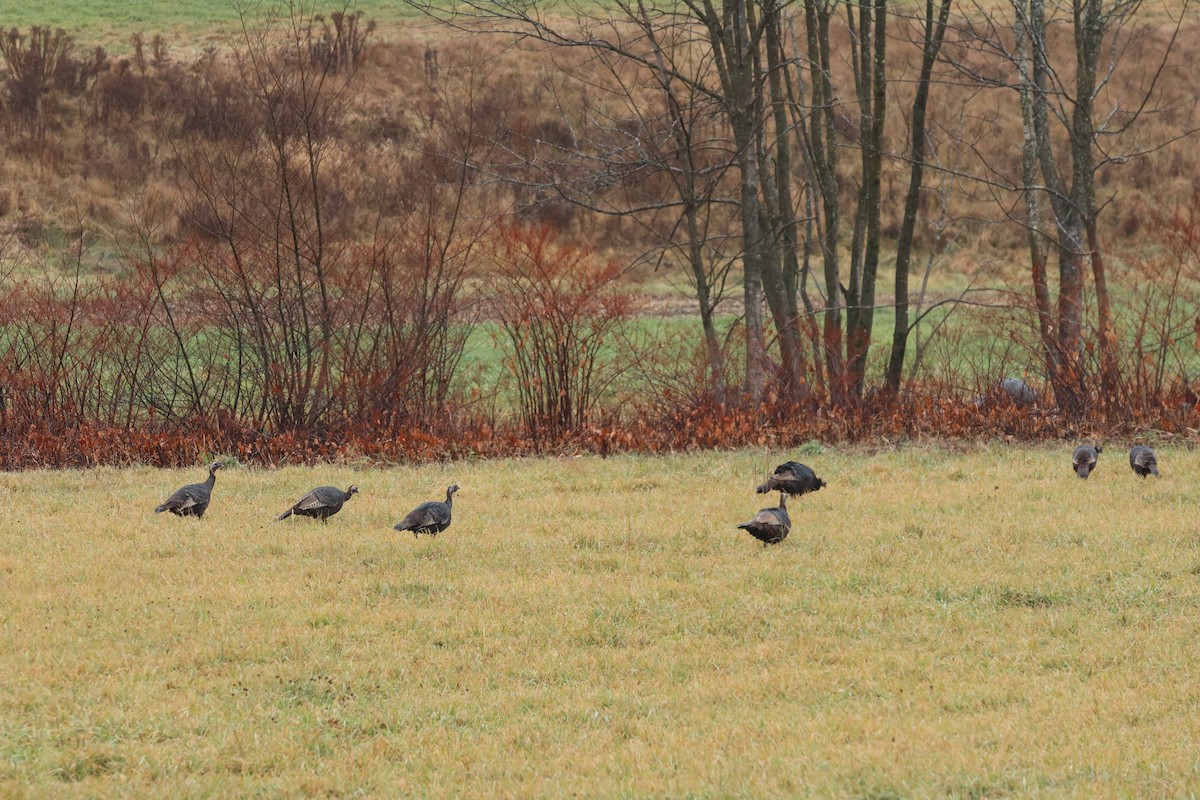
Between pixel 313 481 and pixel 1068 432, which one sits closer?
pixel 313 481

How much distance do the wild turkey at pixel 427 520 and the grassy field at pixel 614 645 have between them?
0.40 ft

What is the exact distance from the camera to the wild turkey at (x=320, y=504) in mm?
9977

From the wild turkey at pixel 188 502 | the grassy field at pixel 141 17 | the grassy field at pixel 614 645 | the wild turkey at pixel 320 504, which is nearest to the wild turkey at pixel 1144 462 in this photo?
the grassy field at pixel 614 645

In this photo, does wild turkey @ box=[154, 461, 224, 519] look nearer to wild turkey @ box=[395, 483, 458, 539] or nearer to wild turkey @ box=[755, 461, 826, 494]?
wild turkey @ box=[395, 483, 458, 539]

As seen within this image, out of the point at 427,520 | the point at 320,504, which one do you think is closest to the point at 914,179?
the point at 427,520

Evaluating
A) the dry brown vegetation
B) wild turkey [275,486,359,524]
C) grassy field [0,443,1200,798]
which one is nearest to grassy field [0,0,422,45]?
the dry brown vegetation

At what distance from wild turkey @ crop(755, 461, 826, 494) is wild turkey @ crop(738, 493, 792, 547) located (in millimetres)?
1275

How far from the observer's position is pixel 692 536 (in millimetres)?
9617

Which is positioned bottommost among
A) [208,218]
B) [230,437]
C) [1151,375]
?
[230,437]

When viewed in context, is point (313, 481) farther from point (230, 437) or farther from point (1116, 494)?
point (1116, 494)

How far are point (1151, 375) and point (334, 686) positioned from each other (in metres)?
10.6

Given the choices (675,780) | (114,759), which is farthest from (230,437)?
(675,780)

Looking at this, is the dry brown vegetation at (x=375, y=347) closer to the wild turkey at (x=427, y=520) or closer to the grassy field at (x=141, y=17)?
the wild turkey at (x=427, y=520)

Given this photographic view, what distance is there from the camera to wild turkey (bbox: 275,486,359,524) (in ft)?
32.7
